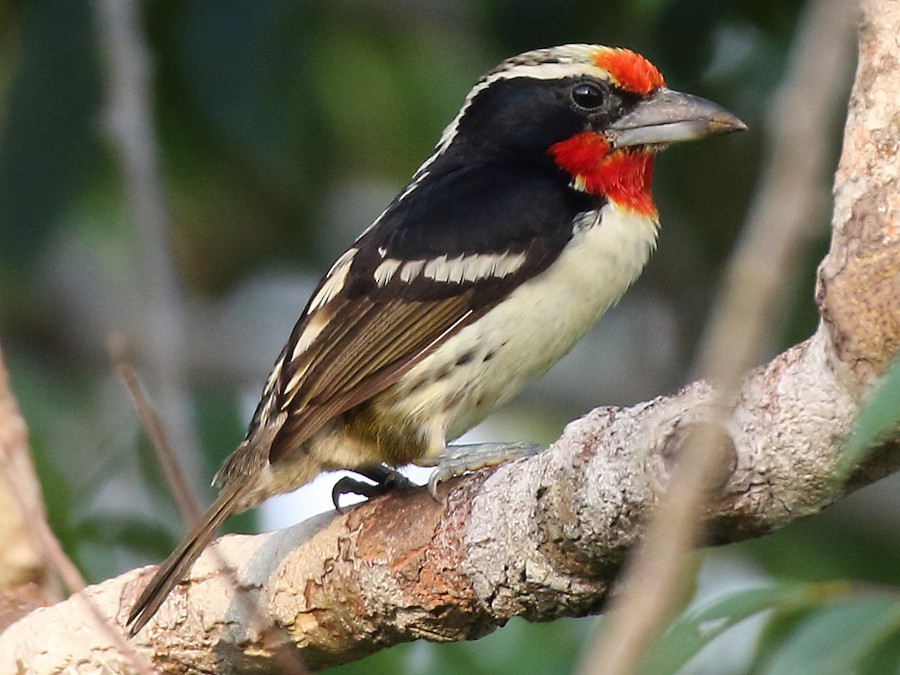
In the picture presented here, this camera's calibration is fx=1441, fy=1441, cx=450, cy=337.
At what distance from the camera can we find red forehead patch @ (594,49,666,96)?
356 centimetres

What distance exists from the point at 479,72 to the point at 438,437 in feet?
8.69

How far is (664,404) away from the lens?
200 cm

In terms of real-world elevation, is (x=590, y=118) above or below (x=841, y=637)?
above

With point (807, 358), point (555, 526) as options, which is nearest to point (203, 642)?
point (555, 526)

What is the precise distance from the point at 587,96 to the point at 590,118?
61 millimetres

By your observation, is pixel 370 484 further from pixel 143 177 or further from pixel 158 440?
pixel 158 440

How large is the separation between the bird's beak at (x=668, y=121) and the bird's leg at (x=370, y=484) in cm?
100

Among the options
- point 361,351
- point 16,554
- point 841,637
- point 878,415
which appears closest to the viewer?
point 878,415

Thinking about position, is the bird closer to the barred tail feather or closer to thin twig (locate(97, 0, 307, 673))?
the barred tail feather

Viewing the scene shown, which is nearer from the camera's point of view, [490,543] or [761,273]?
[761,273]

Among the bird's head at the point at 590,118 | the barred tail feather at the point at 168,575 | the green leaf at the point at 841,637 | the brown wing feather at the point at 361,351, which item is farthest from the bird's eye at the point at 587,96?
the green leaf at the point at 841,637

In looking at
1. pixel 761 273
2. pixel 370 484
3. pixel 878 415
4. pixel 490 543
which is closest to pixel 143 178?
pixel 370 484

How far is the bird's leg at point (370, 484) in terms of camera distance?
309 cm

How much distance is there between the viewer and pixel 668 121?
11.5 feet
